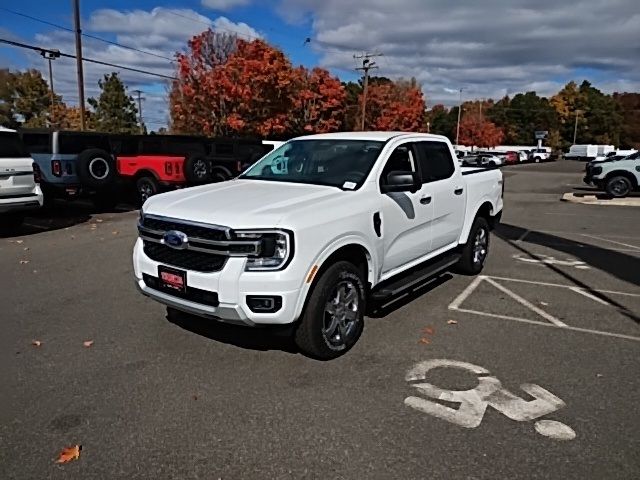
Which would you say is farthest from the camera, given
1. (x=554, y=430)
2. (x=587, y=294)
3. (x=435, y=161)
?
(x=587, y=294)

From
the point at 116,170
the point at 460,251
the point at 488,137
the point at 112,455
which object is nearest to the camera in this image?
the point at 112,455

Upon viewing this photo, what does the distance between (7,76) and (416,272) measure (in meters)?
59.6

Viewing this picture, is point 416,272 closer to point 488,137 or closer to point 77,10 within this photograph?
point 77,10

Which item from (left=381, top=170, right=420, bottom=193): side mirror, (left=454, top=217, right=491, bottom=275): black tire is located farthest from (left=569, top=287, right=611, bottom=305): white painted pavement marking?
(left=381, top=170, right=420, bottom=193): side mirror

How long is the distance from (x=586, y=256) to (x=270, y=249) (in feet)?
21.5

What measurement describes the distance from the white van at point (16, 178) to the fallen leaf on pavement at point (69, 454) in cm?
737

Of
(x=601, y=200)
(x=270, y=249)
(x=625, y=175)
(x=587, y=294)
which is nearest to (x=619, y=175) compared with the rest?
(x=625, y=175)

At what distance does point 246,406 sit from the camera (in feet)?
11.3

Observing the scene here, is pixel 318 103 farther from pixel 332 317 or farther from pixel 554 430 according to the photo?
pixel 554 430

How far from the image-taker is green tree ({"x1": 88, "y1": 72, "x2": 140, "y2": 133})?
169 feet

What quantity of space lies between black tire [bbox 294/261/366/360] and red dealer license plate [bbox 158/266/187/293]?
0.94 metres

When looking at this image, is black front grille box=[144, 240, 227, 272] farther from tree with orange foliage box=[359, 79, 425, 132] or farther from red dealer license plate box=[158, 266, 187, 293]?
tree with orange foliage box=[359, 79, 425, 132]

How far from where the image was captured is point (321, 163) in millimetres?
5102

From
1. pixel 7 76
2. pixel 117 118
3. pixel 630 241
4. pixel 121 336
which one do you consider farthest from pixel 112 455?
pixel 7 76
